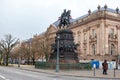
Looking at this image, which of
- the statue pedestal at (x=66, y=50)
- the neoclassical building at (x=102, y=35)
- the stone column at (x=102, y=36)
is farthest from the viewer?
the neoclassical building at (x=102, y=35)

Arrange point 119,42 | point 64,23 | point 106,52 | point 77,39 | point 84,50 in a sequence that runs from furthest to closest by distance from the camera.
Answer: point 77,39, point 84,50, point 119,42, point 106,52, point 64,23

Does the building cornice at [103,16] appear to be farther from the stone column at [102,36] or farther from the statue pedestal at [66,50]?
the statue pedestal at [66,50]

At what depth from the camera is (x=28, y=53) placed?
97500 mm

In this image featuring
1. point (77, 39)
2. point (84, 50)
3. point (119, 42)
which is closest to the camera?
point (119, 42)

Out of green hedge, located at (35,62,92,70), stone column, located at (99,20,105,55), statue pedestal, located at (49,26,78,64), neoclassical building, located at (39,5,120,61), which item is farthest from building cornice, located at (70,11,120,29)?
green hedge, located at (35,62,92,70)

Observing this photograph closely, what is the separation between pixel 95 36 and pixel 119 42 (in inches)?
272

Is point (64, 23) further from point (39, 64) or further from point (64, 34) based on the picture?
point (39, 64)

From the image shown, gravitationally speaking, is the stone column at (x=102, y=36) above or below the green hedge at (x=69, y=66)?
above

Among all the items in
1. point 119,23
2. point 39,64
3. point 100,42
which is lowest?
point 39,64

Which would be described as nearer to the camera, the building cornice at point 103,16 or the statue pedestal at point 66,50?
the statue pedestal at point 66,50

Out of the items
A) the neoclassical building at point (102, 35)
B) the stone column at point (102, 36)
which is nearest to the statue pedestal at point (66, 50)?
the neoclassical building at point (102, 35)

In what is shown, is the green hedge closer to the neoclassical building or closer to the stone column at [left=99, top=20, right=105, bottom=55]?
the neoclassical building

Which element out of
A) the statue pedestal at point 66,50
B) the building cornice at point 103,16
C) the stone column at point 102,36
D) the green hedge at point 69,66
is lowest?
the green hedge at point 69,66

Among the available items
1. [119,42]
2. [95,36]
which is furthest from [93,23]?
[119,42]
